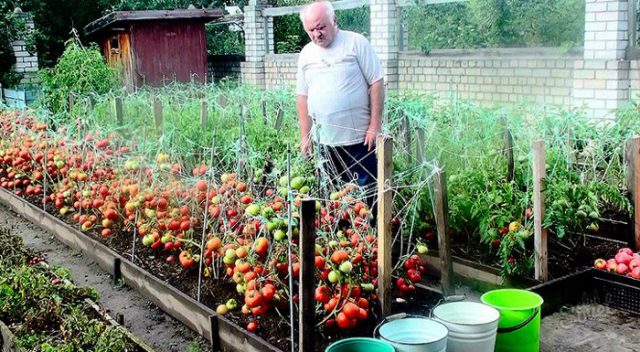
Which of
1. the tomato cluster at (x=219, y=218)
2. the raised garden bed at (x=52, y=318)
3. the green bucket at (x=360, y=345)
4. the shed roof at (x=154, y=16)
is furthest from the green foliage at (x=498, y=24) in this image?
the green bucket at (x=360, y=345)

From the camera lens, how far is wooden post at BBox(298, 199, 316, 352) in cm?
289

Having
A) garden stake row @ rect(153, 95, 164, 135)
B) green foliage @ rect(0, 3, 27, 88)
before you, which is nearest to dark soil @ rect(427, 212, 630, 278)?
garden stake row @ rect(153, 95, 164, 135)

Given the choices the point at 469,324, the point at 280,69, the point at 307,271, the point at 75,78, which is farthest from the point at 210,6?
the point at 469,324

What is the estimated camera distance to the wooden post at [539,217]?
3918mm

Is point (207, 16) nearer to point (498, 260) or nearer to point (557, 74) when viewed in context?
point (557, 74)

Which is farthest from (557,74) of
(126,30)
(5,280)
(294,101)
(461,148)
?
(126,30)

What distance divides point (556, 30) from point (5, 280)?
11.4 m

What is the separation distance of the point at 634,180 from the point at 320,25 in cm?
205

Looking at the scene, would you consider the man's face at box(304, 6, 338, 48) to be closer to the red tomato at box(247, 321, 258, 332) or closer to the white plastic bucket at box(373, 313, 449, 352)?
the red tomato at box(247, 321, 258, 332)

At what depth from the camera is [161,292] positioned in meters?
4.20

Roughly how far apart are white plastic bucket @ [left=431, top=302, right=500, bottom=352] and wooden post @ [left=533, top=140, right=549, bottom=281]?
108 cm

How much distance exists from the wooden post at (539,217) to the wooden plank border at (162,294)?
5.25 feet

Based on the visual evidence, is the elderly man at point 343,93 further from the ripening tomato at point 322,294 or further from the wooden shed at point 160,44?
the wooden shed at point 160,44

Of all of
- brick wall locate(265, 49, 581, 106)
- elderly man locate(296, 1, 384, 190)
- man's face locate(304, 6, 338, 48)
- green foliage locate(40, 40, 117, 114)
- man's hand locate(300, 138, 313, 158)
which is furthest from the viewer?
green foliage locate(40, 40, 117, 114)
